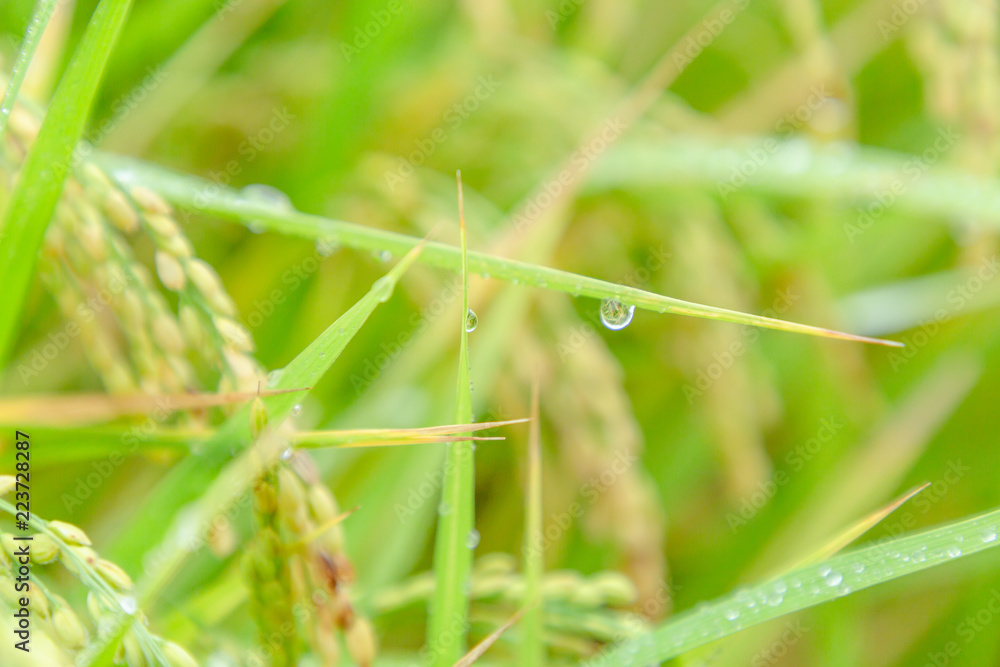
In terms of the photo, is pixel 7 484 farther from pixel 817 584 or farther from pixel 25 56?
pixel 817 584

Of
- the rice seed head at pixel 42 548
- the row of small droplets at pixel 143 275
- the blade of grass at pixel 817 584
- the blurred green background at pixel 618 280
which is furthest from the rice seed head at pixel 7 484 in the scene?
the blurred green background at pixel 618 280

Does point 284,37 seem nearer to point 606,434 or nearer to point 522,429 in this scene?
point 522,429

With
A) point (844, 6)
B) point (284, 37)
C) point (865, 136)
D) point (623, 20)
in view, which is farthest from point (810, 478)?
point (284, 37)

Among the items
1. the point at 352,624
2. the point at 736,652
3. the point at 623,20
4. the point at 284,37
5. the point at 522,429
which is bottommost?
the point at 352,624

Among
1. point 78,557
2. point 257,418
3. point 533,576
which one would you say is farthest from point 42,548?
point 533,576

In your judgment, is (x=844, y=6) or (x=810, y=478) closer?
(x=810, y=478)
